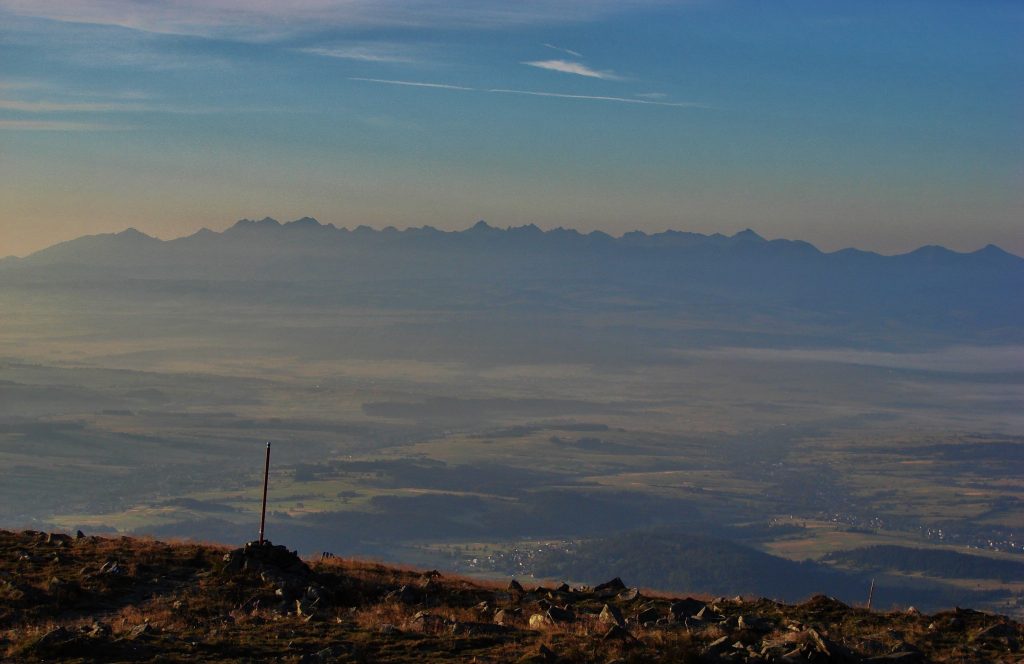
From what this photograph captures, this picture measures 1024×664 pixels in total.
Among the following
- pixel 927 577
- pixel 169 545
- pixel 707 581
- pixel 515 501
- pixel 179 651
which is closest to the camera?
pixel 179 651

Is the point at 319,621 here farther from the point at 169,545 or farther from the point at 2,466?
→ the point at 2,466

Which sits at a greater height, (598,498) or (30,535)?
(30,535)

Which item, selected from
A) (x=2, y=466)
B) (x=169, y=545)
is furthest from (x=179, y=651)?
(x=2, y=466)

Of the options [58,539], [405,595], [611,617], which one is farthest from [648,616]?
[58,539]

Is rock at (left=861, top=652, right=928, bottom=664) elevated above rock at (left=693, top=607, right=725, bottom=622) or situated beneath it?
elevated above

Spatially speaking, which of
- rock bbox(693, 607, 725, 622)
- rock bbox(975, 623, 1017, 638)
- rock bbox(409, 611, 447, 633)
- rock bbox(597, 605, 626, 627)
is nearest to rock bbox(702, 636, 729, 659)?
rock bbox(597, 605, 626, 627)

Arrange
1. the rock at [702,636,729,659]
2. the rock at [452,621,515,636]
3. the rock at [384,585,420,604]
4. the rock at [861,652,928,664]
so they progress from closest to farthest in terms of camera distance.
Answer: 1. the rock at [702,636,729,659]
2. the rock at [861,652,928,664]
3. the rock at [452,621,515,636]
4. the rock at [384,585,420,604]

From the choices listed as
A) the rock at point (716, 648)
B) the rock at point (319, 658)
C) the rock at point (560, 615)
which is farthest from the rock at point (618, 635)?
the rock at point (319, 658)

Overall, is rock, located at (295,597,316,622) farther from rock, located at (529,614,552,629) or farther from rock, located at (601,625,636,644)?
rock, located at (601,625,636,644)
